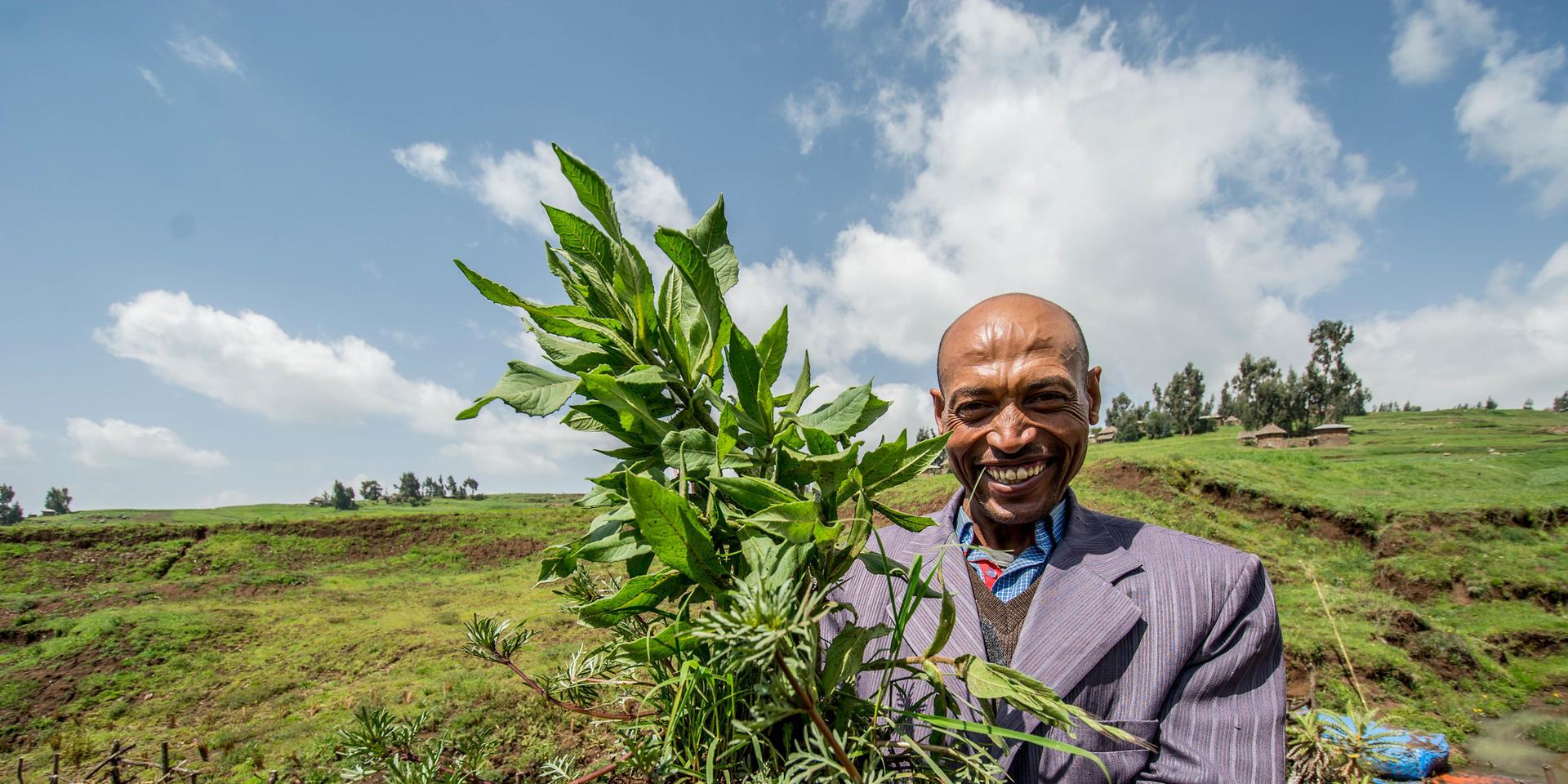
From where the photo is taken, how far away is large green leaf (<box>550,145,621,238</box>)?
2.59 ft

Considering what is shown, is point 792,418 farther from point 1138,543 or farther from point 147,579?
point 147,579

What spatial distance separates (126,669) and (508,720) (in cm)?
992

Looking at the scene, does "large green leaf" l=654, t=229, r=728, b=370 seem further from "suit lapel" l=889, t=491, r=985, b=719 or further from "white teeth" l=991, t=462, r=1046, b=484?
"white teeth" l=991, t=462, r=1046, b=484

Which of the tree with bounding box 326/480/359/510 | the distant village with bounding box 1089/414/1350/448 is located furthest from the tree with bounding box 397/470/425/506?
the distant village with bounding box 1089/414/1350/448

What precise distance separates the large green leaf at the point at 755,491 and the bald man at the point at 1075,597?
1.06 meters

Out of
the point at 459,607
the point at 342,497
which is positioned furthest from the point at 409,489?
the point at 459,607

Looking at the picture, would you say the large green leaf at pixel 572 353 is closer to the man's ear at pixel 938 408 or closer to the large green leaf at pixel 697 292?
the large green leaf at pixel 697 292

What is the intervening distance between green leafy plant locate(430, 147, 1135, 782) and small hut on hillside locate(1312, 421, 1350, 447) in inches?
1928

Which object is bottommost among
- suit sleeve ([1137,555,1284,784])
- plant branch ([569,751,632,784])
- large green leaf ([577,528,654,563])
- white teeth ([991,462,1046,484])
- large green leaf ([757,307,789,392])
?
suit sleeve ([1137,555,1284,784])

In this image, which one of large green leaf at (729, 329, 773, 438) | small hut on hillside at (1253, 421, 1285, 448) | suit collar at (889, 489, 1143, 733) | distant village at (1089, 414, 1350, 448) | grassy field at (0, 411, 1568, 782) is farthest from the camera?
distant village at (1089, 414, 1350, 448)

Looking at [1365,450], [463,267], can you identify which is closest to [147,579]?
[463,267]

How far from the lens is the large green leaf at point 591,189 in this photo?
79cm

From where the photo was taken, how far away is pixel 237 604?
16.8m

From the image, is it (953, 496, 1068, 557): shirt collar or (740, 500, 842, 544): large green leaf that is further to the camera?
(953, 496, 1068, 557): shirt collar
